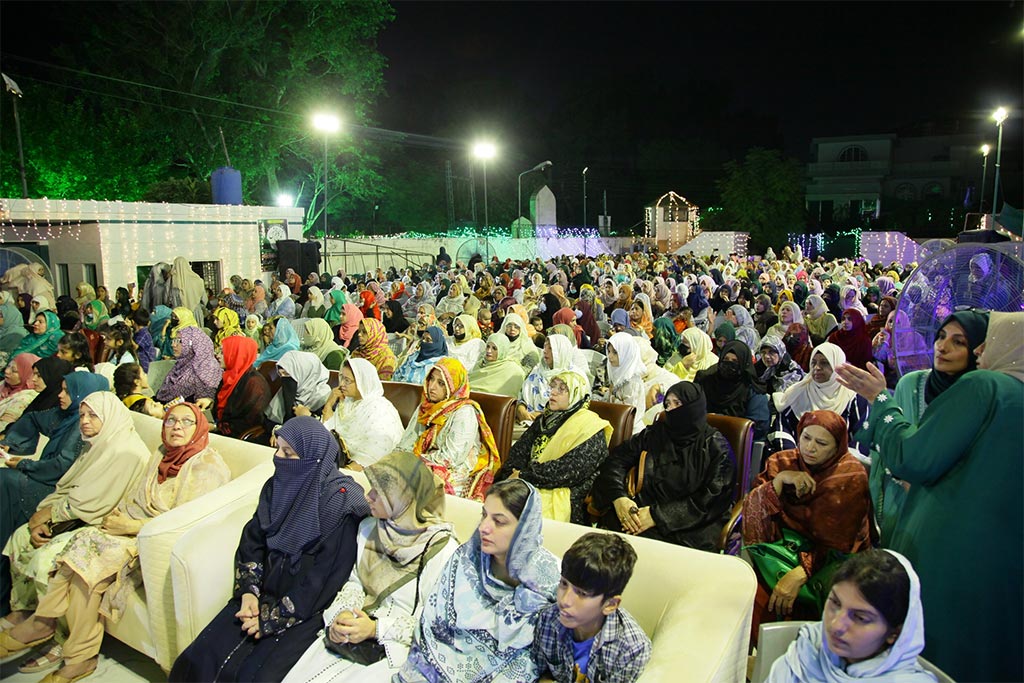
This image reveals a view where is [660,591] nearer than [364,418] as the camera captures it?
Yes

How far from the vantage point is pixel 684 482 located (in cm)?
330

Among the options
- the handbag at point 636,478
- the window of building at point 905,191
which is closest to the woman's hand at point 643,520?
the handbag at point 636,478

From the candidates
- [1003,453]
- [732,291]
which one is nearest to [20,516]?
[1003,453]

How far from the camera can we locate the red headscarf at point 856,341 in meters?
6.31

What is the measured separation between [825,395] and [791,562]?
7.29 ft

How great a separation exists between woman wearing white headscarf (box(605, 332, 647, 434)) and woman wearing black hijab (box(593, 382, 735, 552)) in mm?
1692

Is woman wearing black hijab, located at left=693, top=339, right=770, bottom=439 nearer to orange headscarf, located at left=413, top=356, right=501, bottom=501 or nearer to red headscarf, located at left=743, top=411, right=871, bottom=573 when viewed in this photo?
orange headscarf, located at left=413, top=356, right=501, bottom=501

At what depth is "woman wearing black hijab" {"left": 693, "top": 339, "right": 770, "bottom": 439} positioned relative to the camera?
480 cm

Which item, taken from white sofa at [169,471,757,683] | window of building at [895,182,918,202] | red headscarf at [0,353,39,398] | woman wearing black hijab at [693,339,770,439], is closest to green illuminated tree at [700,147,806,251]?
window of building at [895,182,918,202]

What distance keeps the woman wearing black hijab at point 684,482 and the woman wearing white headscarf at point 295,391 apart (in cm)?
281

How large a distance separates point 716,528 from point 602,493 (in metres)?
0.58

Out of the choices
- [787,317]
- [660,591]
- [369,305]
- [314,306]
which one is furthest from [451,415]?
[369,305]

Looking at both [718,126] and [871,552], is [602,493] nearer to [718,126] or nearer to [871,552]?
[871,552]

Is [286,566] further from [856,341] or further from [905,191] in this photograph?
[905,191]
